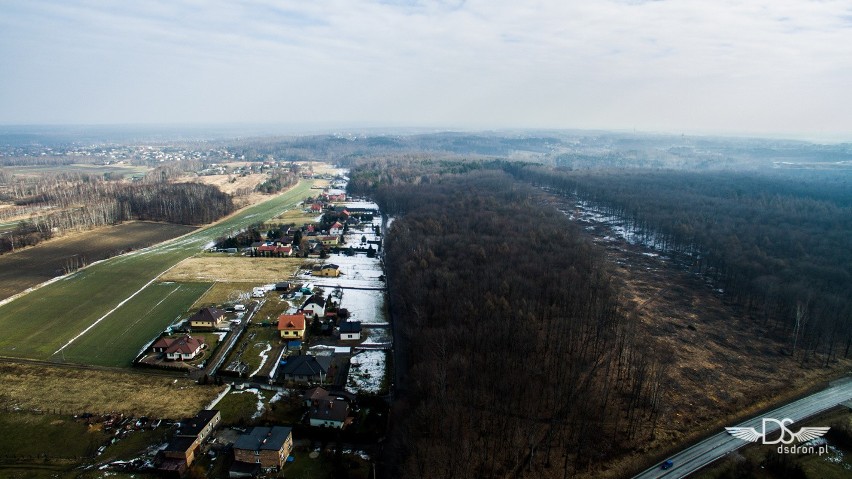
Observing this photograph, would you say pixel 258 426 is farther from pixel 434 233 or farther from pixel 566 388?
pixel 434 233

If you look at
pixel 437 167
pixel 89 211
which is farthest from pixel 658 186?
pixel 89 211

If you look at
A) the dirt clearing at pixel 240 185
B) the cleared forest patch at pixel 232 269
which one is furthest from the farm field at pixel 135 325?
the dirt clearing at pixel 240 185

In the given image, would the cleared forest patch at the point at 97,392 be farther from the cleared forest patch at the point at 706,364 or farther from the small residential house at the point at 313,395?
the cleared forest patch at the point at 706,364

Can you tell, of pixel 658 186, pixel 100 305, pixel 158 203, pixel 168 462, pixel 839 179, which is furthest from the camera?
pixel 839 179

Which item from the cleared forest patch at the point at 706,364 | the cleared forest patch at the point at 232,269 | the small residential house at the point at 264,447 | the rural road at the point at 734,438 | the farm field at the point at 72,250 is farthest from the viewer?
the cleared forest patch at the point at 232,269

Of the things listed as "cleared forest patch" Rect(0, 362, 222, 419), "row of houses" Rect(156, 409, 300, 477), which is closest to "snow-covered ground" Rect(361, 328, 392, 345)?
"cleared forest patch" Rect(0, 362, 222, 419)

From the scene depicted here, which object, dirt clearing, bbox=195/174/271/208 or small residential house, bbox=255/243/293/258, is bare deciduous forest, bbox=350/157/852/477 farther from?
dirt clearing, bbox=195/174/271/208

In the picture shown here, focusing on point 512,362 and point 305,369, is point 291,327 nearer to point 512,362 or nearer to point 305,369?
point 305,369
